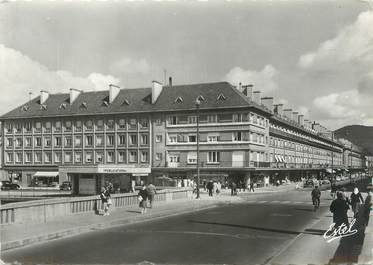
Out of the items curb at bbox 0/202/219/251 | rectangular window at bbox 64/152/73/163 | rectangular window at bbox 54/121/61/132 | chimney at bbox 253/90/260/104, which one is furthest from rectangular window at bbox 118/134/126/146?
curb at bbox 0/202/219/251

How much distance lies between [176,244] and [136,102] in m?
58.7

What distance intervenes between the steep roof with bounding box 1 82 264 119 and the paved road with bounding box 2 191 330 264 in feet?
149

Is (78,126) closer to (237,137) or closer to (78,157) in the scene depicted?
(78,157)

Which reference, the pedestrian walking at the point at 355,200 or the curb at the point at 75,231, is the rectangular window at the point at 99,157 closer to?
the curb at the point at 75,231

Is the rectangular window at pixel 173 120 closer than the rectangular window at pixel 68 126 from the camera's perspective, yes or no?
Yes

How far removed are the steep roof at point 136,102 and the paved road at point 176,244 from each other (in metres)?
45.5

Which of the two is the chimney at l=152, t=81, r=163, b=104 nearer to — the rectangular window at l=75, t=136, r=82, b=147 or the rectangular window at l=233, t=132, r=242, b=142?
the rectangular window at l=75, t=136, r=82, b=147

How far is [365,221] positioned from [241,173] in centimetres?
4693

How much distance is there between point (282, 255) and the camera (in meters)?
12.4

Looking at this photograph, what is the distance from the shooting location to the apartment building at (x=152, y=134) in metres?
64.9

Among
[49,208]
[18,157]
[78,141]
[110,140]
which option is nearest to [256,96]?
[110,140]

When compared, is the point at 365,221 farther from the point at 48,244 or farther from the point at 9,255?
the point at 9,255

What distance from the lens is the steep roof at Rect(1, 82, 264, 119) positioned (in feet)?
219

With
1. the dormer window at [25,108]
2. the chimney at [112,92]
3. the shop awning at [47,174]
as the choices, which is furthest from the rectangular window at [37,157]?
the chimney at [112,92]
